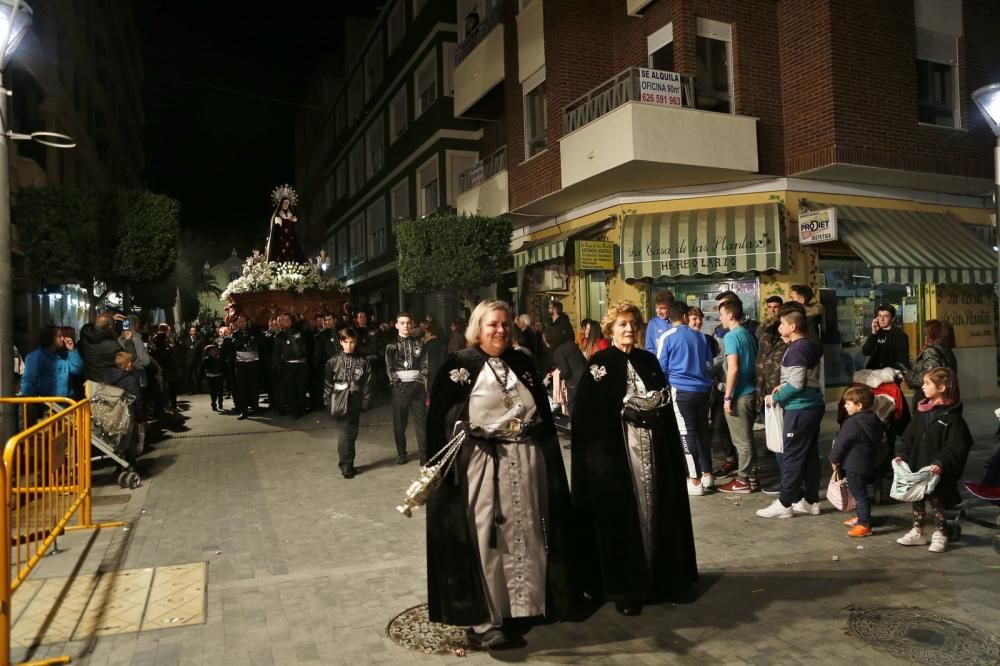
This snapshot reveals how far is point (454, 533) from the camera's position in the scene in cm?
399

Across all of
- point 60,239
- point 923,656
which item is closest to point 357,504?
point 923,656

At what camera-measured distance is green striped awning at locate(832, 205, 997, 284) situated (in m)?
13.5

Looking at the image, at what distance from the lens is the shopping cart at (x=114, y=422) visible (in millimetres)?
8602

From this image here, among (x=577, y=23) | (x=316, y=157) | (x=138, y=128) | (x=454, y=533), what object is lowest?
(x=454, y=533)

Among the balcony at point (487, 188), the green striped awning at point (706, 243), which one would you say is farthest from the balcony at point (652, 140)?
the balcony at point (487, 188)

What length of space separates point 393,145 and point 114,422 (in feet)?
74.4

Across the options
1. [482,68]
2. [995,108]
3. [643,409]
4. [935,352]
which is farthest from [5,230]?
[482,68]

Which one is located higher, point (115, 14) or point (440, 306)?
point (115, 14)

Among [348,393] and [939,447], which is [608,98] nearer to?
[348,393]

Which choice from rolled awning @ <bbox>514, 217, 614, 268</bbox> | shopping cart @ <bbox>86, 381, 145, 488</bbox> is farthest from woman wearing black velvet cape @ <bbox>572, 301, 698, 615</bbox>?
rolled awning @ <bbox>514, 217, 614, 268</bbox>

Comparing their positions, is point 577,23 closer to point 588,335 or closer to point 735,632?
point 588,335

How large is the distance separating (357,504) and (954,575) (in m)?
5.29

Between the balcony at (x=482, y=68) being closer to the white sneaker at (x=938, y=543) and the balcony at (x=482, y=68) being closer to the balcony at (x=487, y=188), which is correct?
the balcony at (x=487, y=188)

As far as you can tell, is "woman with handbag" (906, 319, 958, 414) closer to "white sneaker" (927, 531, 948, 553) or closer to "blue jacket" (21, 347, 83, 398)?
"white sneaker" (927, 531, 948, 553)
